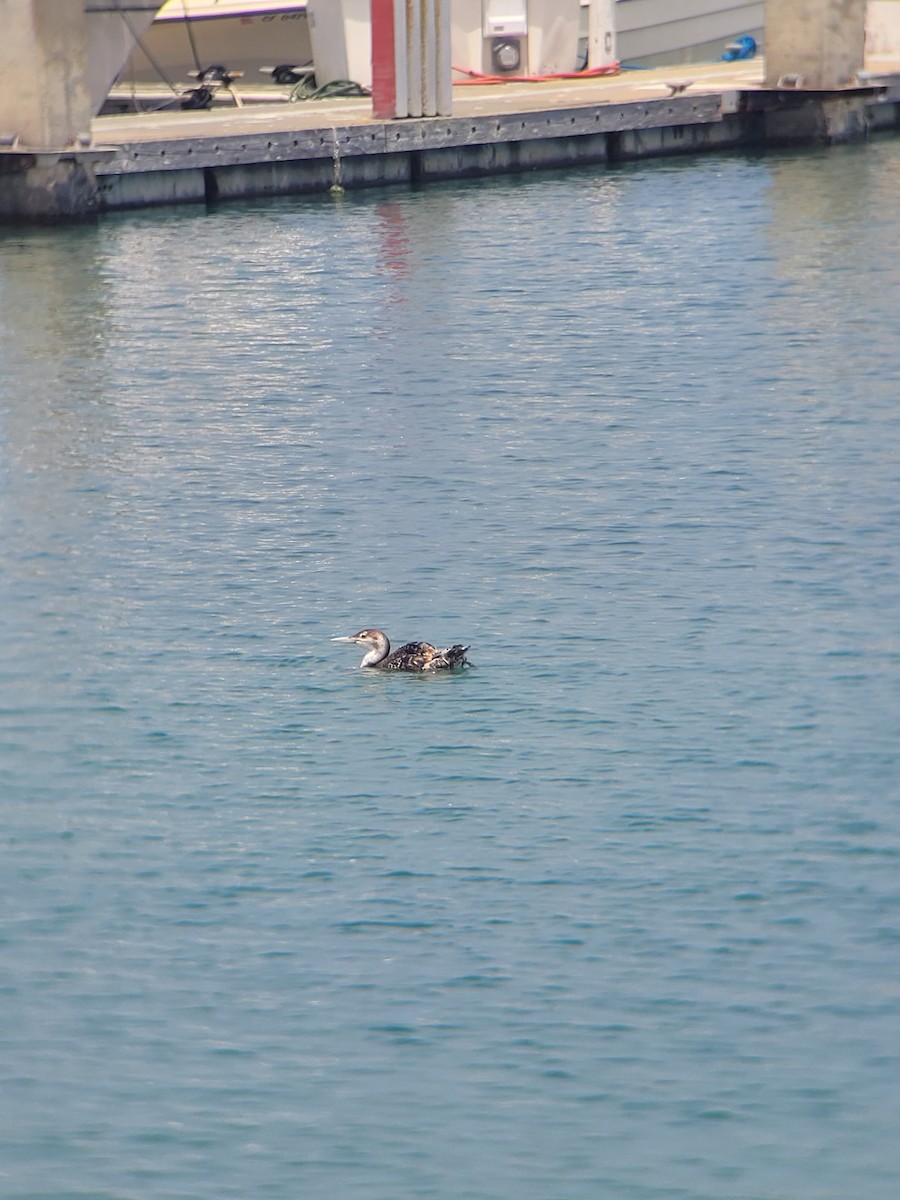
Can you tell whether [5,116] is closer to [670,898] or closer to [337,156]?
[337,156]

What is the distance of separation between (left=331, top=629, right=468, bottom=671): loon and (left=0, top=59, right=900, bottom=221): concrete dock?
80.6 feet

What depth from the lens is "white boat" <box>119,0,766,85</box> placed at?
55.5 metres

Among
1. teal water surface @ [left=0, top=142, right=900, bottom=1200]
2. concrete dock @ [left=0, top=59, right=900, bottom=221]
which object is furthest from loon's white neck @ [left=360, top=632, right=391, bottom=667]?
concrete dock @ [left=0, top=59, right=900, bottom=221]

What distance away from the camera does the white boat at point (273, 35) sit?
182ft

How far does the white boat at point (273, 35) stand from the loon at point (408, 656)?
132 ft

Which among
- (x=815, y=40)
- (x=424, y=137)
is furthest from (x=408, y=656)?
(x=815, y=40)

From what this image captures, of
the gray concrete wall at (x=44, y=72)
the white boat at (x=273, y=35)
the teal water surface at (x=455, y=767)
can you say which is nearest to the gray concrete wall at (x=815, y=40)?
Result: the white boat at (x=273, y=35)

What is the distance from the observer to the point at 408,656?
1669 centimetres

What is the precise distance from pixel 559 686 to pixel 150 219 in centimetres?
2669

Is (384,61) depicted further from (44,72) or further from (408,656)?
(408,656)

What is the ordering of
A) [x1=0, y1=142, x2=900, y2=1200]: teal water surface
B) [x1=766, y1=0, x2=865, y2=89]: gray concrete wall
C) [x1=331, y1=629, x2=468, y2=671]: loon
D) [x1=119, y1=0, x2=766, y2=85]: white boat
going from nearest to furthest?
1. [x1=0, y1=142, x2=900, y2=1200]: teal water surface
2. [x1=331, y1=629, x2=468, y2=671]: loon
3. [x1=766, y1=0, x2=865, y2=89]: gray concrete wall
4. [x1=119, y1=0, x2=766, y2=85]: white boat

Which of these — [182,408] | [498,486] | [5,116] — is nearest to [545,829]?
[498,486]

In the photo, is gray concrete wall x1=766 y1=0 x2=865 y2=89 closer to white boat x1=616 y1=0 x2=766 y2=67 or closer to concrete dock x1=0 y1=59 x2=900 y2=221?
concrete dock x1=0 y1=59 x2=900 y2=221

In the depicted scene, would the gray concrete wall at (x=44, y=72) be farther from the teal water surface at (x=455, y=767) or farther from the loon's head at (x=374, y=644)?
the loon's head at (x=374, y=644)
